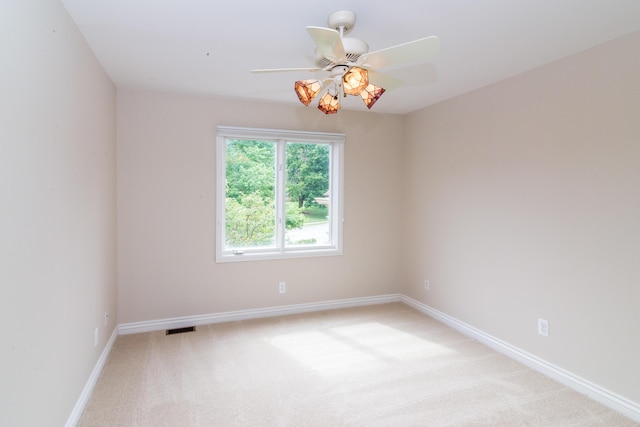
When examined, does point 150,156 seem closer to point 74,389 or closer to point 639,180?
point 74,389

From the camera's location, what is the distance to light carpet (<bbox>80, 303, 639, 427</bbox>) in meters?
2.11

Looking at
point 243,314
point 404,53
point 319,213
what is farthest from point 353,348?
point 404,53

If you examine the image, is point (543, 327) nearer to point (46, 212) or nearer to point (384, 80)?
point (384, 80)

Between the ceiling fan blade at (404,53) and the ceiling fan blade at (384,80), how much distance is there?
14 centimetres

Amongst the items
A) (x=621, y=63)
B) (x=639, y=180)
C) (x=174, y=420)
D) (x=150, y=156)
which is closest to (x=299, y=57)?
(x=150, y=156)

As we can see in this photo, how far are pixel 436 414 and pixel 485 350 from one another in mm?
1163

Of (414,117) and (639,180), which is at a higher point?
(414,117)

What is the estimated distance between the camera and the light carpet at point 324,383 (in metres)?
2.11

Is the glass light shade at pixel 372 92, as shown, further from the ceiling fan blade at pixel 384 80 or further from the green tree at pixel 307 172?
the green tree at pixel 307 172

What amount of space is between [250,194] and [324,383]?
2.11 metres

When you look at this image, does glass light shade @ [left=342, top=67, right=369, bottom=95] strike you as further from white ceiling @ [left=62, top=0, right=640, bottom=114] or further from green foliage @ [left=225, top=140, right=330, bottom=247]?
green foliage @ [left=225, top=140, right=330, bottom=247]

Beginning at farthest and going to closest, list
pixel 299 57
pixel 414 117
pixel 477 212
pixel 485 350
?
pixel 414 117, pixel 477 212, pixel 485 350, pixel 299 57

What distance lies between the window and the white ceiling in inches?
36.2

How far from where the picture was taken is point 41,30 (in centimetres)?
156
